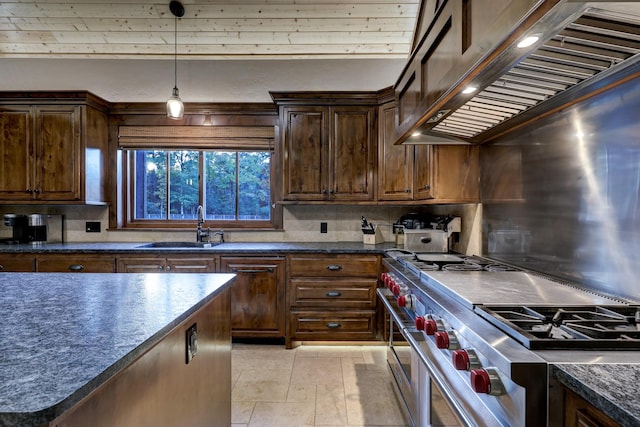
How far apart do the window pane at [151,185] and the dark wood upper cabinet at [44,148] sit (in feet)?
1.80

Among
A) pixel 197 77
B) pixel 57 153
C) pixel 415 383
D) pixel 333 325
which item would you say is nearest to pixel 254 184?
pixel 197 77

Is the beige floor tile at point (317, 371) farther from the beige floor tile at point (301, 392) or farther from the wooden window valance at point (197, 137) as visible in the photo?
the wooden window valance at point (197, 137)

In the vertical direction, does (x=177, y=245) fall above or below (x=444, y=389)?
above

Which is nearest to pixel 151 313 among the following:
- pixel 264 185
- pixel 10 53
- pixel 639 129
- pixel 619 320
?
pixel 619 320

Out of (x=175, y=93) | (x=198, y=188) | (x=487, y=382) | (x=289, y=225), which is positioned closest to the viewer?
(x=487, y=382)

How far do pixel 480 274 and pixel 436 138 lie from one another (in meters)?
0.90

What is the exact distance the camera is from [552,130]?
5.36 feet

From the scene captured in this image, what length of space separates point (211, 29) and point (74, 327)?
2942 mm

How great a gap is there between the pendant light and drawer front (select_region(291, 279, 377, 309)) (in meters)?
1.62

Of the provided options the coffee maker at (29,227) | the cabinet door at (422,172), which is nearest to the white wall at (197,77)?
the cabinet door at (422,172)

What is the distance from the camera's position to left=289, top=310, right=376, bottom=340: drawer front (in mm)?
2846

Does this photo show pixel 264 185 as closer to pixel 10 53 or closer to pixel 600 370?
pixel 10 53

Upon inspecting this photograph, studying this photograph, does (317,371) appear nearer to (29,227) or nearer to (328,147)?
(328,147)

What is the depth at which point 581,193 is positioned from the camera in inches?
57.2
